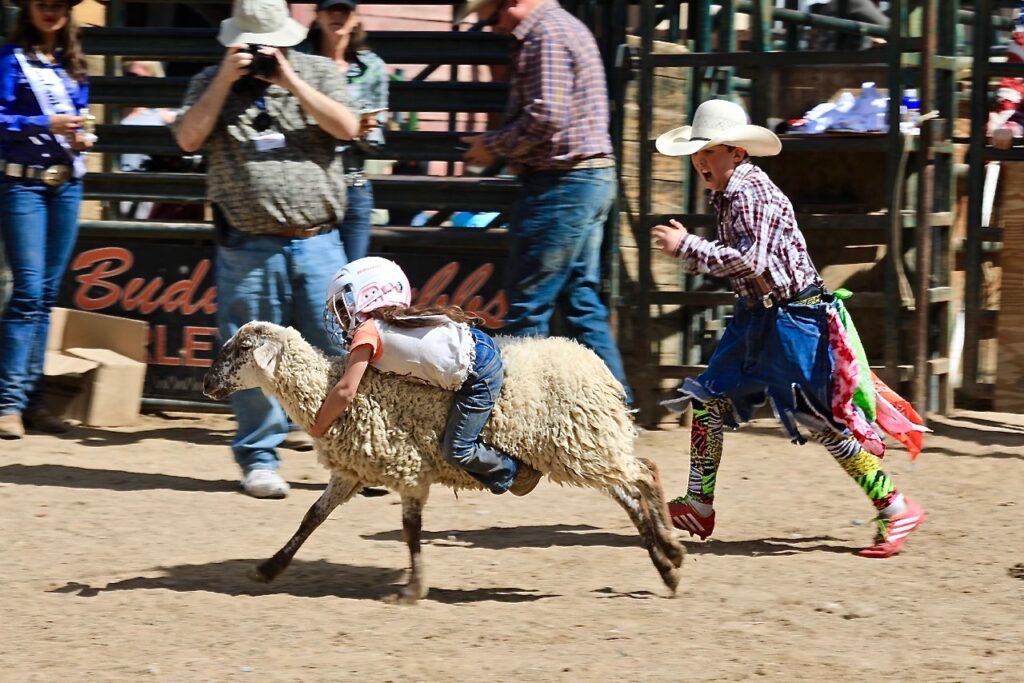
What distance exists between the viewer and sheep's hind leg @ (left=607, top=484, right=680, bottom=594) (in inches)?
199

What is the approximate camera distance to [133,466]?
284 inches

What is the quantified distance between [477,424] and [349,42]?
2.75 metres

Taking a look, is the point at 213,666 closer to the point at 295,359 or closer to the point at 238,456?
the point at 295,359

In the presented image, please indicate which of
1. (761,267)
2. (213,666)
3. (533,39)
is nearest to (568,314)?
(533,39)

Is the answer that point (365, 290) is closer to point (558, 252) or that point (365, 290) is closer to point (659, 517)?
point (659, 517)

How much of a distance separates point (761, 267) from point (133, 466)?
3.33m

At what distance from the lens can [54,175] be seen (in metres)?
7.39

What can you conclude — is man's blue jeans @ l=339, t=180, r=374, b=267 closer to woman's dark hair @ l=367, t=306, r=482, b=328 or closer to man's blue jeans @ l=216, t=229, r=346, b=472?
man's blue jeans @ l=216, t=229, r=346, b=472

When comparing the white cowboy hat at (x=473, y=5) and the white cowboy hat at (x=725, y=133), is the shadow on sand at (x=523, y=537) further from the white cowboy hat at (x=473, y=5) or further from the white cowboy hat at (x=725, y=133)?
the white cowboy hat at (x=473, y=5)

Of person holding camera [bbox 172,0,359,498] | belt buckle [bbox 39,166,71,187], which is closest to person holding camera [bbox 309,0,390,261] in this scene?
person holding camera [bbox 172,0,359,498]

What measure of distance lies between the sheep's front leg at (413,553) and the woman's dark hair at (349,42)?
108 inches

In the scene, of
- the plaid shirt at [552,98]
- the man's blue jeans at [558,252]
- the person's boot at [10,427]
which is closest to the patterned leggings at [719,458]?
the man's blue jeans at [558,252]

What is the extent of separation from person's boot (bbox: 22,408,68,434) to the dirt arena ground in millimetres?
307

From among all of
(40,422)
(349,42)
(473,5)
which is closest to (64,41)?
(349,42)
